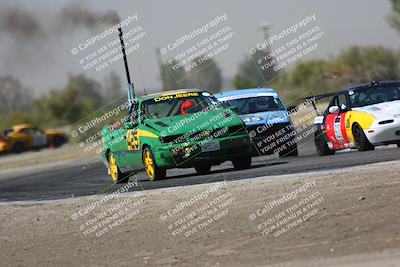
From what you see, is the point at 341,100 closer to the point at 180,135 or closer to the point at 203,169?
the point at 203,169

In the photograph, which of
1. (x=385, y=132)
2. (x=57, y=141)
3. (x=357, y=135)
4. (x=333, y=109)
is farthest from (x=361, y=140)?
(x=57, y=141)

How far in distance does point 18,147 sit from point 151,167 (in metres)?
37.2

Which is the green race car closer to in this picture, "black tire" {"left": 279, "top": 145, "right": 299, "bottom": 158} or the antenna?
the antenna

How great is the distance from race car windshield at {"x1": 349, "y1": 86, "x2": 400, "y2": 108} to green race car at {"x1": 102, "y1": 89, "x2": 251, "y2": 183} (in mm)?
2279

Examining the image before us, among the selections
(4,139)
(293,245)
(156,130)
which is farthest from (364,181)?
(4,139)

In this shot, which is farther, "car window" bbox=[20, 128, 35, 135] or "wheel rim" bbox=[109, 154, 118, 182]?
"car window" bbox=[20, 128, 35, 135]

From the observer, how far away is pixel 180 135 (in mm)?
14609

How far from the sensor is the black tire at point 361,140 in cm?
1535

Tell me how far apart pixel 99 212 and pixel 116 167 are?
4937mm

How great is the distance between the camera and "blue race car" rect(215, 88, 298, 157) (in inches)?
693

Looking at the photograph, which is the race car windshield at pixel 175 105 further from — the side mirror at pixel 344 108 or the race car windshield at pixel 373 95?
the race car windshield at pixel 373 95

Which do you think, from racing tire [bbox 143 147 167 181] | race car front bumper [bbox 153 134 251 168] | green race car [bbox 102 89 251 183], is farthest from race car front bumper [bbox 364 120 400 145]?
racing tire [bbox 143 147 167 181]

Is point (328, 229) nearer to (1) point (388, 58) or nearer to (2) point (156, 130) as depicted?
(2) point (156, 130)

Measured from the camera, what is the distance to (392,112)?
594 inches
